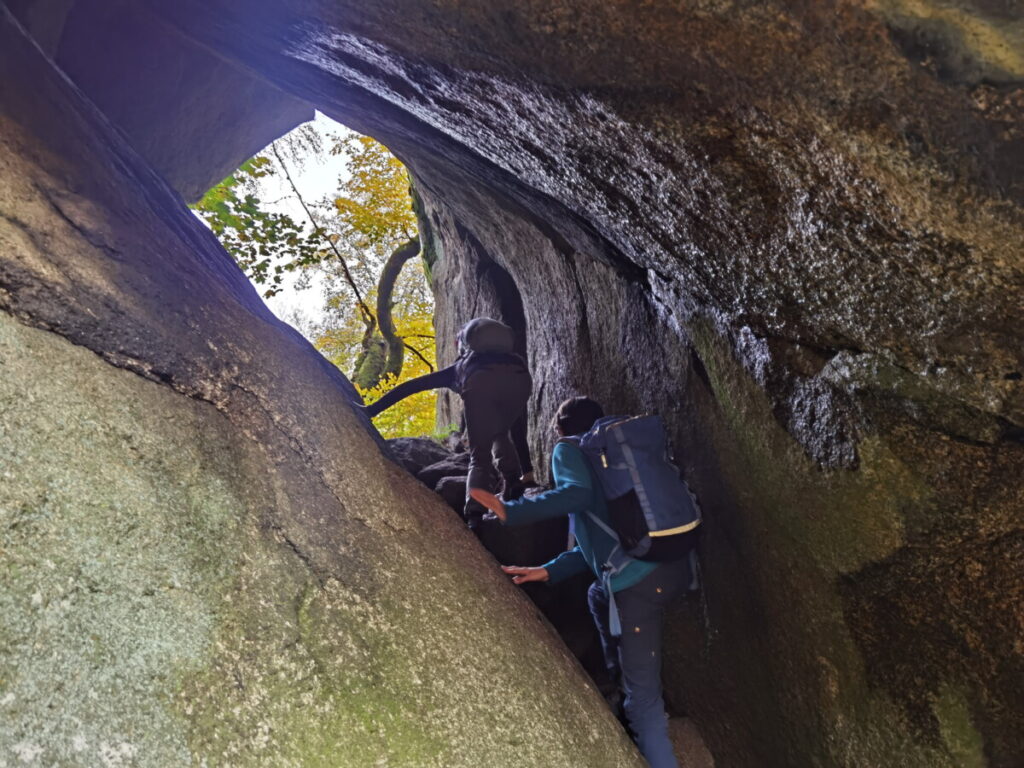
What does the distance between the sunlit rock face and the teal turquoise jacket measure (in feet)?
3.05

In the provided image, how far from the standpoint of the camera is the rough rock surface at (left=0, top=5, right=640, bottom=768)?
2.00 metres

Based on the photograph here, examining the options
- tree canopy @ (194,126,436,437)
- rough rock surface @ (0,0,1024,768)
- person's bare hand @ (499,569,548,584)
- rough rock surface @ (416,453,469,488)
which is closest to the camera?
rough rock surface @ (0,0,1024,768)

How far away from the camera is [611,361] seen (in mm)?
6078

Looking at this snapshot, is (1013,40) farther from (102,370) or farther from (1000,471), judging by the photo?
(102,370)

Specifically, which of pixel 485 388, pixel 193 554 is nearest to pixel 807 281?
pixel 485 388

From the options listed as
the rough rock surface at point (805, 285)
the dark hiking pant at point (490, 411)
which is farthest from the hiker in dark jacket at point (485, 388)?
the rough rock surface at point (805, 285)

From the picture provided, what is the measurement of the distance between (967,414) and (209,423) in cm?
345

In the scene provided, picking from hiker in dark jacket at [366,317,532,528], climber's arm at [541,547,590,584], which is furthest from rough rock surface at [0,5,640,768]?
Result: hiker in dark jacket at [366,317,532,528]

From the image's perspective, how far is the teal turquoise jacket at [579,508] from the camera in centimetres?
383

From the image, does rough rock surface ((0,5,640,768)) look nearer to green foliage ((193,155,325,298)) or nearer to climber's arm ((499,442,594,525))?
climber's arm ((499,442,594,525))

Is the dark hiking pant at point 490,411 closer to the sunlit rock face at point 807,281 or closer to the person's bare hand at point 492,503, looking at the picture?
the person's bare hand at point 492,503

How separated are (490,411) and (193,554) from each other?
322 centimetres

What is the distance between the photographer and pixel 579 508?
391cm

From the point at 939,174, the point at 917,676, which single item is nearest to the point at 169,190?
the point at 939,174
